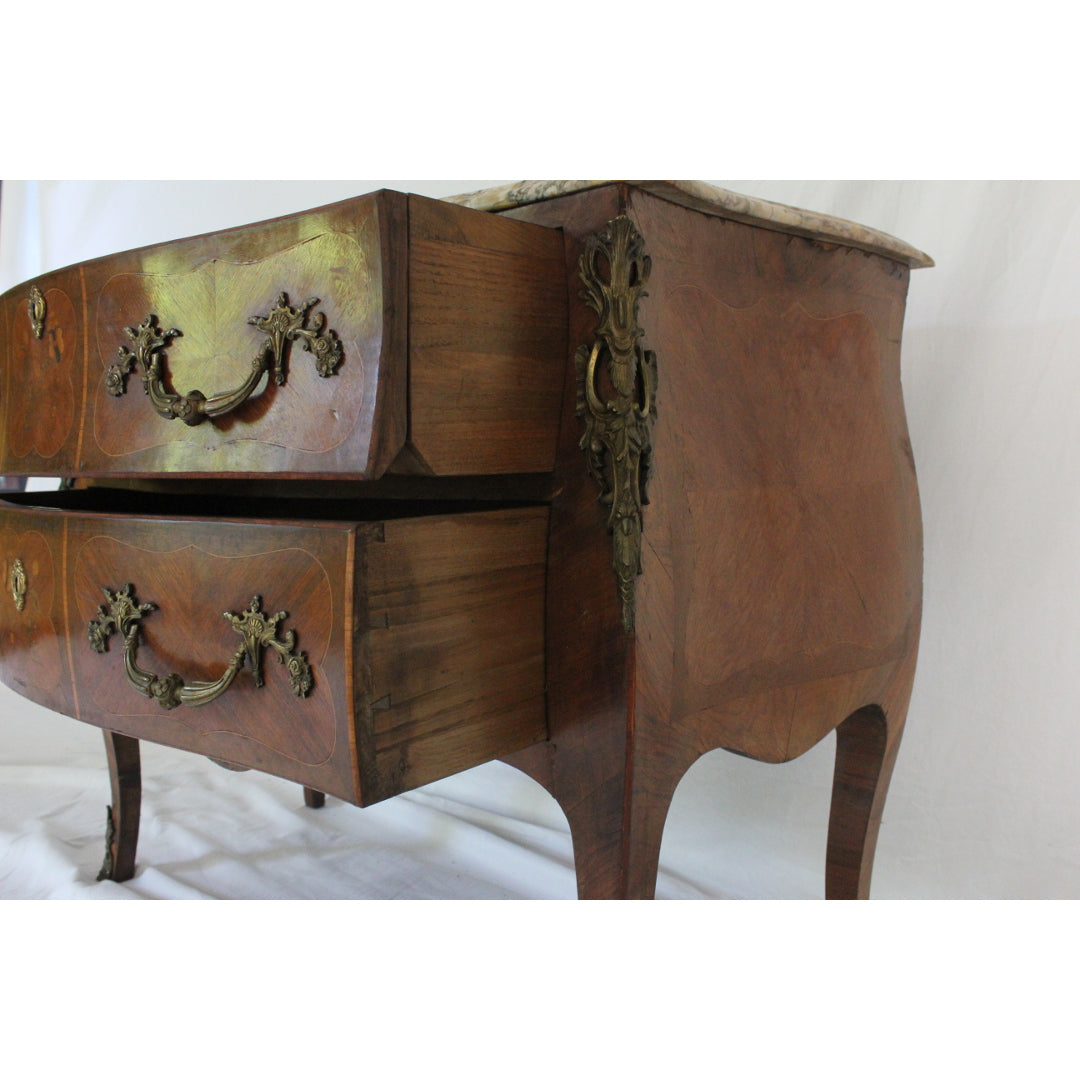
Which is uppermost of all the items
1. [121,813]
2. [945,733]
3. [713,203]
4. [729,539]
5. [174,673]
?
[713,203]

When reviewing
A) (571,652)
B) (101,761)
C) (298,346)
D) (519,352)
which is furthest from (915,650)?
(101,761)

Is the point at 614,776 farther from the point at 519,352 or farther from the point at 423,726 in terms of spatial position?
the point at 519,352

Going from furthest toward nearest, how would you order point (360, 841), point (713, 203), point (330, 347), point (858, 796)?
point (360, 841) → point (858, 796) → point (713, 203) → point (330, 347)

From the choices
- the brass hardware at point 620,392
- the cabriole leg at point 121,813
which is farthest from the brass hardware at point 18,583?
the brass hardware at point 620,392

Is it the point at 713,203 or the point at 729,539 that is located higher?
the point at 713,203

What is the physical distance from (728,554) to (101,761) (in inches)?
55.1

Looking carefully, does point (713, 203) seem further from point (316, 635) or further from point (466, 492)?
point (316, 635)

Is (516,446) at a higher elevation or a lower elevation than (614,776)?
higher

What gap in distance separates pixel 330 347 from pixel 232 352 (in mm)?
109

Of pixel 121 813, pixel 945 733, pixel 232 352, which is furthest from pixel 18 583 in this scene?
pixel 945 733

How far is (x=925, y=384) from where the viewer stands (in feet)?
4.43

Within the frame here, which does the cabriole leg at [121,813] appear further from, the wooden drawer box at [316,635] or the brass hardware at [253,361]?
the brass hardware at [253,361]

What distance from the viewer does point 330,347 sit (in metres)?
0.68

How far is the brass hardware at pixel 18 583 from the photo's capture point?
0.94 metres
